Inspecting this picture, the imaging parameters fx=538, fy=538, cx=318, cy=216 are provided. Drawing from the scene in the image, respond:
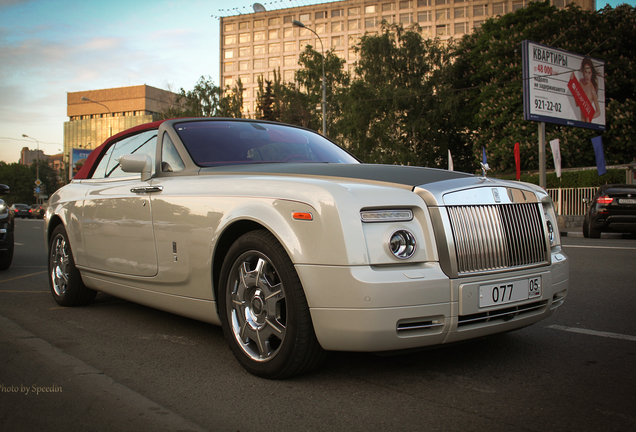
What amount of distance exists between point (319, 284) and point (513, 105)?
3446cm

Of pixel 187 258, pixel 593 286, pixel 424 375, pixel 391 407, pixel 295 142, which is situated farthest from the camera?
pixel 593 286

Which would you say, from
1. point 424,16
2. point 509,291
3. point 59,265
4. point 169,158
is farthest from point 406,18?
point 509,291

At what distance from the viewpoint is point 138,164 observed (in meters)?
3.86

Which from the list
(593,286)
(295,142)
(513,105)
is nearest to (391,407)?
(295,142)

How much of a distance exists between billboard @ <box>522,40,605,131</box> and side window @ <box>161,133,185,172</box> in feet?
62.8

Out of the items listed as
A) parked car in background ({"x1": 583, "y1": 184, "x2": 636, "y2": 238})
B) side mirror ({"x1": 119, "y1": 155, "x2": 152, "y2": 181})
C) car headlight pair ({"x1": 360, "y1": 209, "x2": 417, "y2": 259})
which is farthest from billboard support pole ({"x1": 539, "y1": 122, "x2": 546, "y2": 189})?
car headlight pair ({"x1": 360, "y1": 209, "x2": 417, "y2": 259})

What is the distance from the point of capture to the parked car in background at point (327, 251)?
8.40 feet

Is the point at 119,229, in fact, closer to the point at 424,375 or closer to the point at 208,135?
the point at 208,135

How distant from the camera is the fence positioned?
21484 mm

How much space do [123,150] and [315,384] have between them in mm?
3087

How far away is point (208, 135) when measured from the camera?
4047 millimetres

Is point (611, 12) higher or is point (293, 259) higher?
point (611, 12)

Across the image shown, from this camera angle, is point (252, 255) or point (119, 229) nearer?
point (252, 255)

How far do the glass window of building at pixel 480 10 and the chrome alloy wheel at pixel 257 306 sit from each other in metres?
83.0
